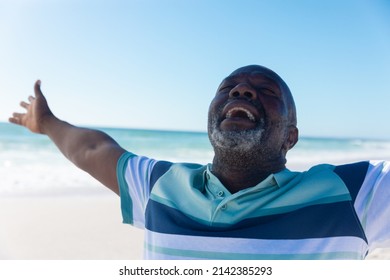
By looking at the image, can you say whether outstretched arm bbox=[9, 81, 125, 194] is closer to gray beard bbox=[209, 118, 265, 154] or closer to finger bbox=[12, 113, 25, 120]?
finger bbox=[12, 113, 25, 120]

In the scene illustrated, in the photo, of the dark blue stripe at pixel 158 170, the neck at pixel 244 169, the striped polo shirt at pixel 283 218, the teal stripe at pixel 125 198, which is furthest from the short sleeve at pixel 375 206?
the teal stripe at pixel 125 198

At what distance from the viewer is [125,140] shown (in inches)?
500

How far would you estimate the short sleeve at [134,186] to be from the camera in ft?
4.41

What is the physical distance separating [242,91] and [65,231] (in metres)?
1.80

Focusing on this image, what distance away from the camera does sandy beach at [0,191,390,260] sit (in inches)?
88.8

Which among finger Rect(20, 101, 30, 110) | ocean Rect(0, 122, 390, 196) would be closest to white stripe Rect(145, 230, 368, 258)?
finger Rect(20, 101, 30, 110)

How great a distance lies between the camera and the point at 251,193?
119cm

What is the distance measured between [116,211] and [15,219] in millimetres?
761

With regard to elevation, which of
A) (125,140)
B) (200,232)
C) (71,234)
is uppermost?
(200,232)

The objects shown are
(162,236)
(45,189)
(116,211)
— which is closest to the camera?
(162,236)

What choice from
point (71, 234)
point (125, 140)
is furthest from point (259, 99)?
point (125, 140)

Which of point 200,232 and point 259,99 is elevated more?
point 259,99

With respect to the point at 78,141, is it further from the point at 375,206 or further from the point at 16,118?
the point at 375,206
